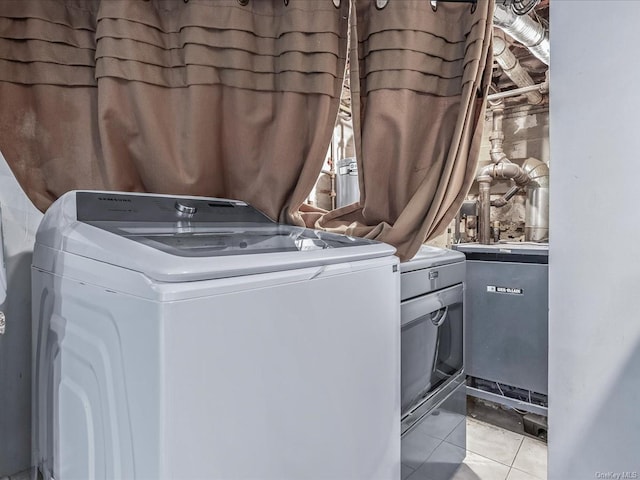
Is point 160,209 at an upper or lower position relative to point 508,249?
upper

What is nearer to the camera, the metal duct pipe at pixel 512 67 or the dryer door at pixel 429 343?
the dryer door at pixel 429 343

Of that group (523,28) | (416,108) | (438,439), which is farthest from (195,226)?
(523,28)

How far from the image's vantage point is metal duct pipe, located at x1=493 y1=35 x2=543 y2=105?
8.34 ft

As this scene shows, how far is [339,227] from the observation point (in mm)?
1604

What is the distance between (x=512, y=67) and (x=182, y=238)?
288 centimetres

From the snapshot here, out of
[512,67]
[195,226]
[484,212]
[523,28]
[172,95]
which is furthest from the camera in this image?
[484,212]

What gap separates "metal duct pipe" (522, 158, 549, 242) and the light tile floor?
4.89ft

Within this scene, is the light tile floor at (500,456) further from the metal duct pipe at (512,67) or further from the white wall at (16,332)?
the metal duct pipe at (512,67)

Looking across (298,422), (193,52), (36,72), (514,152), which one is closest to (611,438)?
(298,422)

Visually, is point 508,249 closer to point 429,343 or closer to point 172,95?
point 429,343

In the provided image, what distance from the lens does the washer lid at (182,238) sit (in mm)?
740

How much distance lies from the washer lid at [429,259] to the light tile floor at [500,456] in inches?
35.3

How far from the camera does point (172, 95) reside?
57.2 inches

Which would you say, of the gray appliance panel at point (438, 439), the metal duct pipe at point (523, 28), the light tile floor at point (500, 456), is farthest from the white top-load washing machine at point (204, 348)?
the metal duct pipe at point (523, 28)
